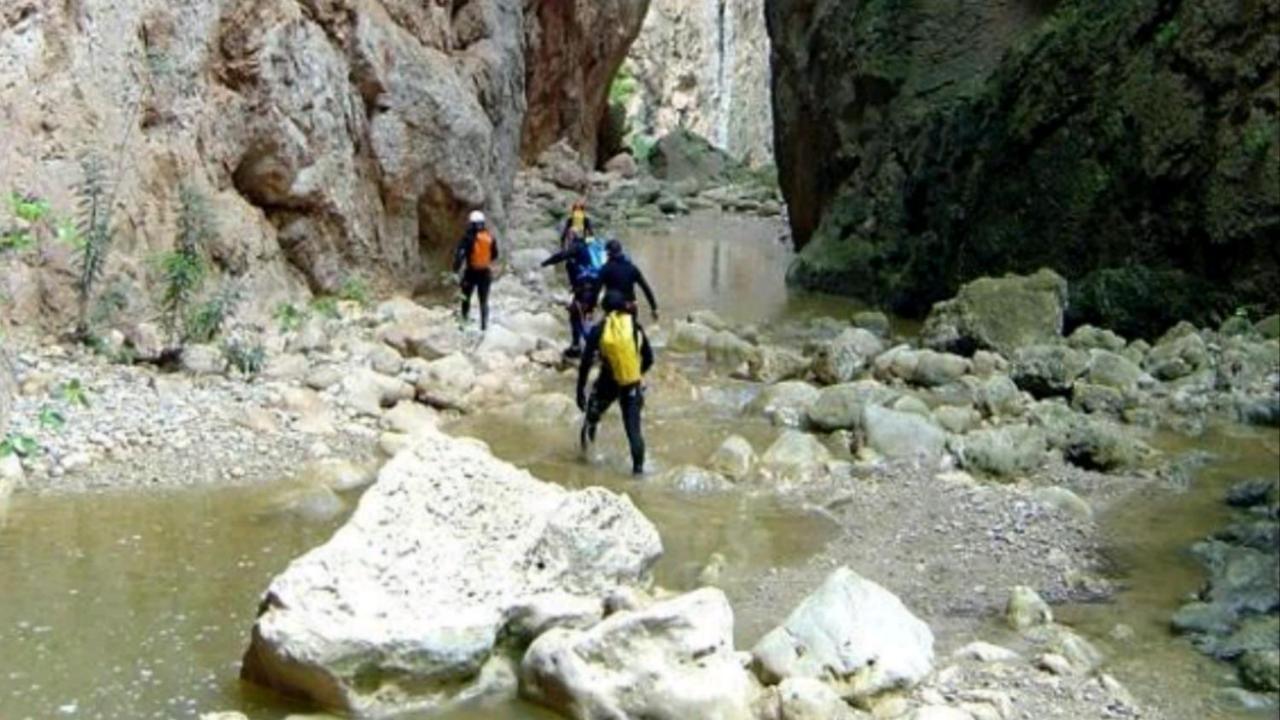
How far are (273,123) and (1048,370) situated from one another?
897cm

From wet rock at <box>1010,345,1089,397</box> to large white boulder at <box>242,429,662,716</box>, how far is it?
26.1 feet

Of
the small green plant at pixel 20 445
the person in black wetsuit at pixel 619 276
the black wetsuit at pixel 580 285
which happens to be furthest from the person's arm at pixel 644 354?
the small green plant at pixel 20 445

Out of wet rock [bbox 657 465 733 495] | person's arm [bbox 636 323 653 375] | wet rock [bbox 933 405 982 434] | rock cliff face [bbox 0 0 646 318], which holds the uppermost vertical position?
rock cliff face [bbox 0 0 646 318]

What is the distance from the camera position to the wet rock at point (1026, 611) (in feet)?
27.2

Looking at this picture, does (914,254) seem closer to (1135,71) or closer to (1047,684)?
(1135,71)

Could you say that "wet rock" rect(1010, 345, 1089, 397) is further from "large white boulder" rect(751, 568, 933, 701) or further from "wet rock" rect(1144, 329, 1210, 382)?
"large white boulder" rect(751, 568, 933, 701)

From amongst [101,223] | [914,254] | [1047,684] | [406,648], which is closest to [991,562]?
[1047,684]

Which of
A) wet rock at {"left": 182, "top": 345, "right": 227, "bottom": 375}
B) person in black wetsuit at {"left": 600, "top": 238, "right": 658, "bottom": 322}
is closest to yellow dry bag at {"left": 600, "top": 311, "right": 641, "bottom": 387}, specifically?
person in black wetsuit at {"left": 600, "top": 238, "right": 658, "bottom": 322}

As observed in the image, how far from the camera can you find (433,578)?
24.5ft

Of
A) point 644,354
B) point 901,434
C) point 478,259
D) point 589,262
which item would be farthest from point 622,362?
point 478,259

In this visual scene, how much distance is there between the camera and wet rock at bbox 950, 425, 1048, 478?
11.9m

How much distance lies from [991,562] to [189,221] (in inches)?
359

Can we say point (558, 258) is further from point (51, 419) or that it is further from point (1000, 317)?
point (51, 419)

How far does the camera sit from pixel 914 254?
2350 cm
